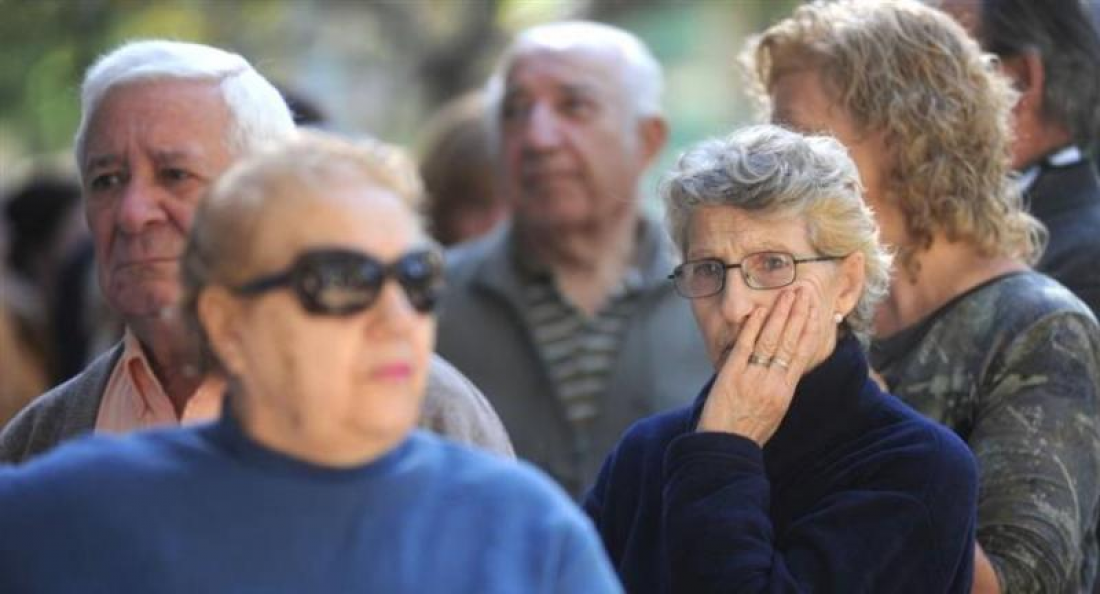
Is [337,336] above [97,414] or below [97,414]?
above

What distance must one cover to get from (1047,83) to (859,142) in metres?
0.77

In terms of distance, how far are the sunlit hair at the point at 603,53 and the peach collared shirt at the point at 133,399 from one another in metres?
3.64

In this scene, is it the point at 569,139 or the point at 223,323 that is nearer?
the point at 223,323

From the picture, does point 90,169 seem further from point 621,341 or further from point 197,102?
point 621,341

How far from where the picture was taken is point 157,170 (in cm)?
442

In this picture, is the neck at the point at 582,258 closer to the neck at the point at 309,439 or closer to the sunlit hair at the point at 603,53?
the sunlit hair at the point at 603,53

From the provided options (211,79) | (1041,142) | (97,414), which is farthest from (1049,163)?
(97,414)

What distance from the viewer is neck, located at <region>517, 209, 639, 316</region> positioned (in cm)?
750

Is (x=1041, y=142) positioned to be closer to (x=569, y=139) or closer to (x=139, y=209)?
(x=139, y=209)

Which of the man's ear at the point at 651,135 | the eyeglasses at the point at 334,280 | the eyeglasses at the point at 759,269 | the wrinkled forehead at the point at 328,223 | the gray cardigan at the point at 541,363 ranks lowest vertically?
the gray cardigan at the point at 541,363

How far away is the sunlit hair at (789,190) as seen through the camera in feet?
13.0

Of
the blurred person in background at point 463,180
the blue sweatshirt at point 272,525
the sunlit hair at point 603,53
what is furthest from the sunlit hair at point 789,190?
the blurred person in background at point 463,180

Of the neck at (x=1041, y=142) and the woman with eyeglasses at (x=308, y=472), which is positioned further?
the neck at (x=1041, y=142)

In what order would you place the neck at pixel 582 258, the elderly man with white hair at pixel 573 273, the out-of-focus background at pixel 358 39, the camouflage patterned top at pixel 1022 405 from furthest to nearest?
the out-of-focus background at pixel 358 39 < the neck at pixel 582 258 < the elderly man with white hair at pixel 573 273 < the camouflage patterned top at pixel 1022 405
